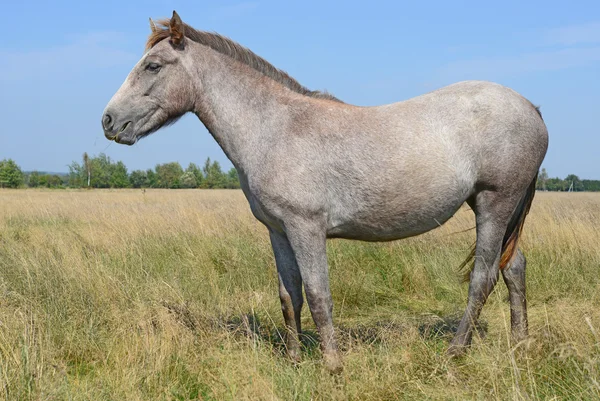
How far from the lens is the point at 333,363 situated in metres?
3.86

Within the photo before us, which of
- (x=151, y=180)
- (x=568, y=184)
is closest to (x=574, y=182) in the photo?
(x=568, y=184)

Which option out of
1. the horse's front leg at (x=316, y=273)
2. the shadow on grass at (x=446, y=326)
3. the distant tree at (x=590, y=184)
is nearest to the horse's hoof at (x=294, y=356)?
the horse's front leg at (x=316, y=273)

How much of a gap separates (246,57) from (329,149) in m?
1.11

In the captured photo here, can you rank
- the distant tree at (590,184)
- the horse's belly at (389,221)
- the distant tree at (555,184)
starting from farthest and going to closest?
the distant tree at (555,184) → the distant tree at (590,184) → the horse's belly at (389,221)

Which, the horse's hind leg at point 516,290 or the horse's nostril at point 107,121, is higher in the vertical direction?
the horse's nostril at point 107,121

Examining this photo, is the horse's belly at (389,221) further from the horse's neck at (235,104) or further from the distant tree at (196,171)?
the distant tree at (196,171)

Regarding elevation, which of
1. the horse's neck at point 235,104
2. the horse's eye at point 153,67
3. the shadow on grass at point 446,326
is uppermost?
the horse's eye at point 153,67

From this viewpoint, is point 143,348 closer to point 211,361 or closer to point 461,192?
point 211,361

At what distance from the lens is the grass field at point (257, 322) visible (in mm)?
3352

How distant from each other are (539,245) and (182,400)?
5895mm

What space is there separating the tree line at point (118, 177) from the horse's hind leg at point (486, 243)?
77500mm

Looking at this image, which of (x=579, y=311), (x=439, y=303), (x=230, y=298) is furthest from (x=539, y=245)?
(x=230, y=298)

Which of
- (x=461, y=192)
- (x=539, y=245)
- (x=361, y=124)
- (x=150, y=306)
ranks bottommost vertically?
(x=150, y=306)

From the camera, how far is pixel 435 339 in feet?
14.7
